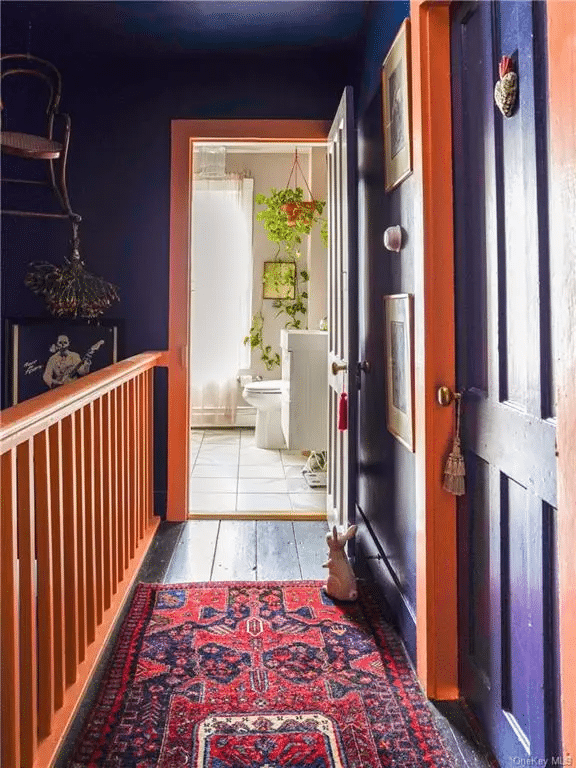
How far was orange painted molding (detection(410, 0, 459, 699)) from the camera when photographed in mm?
1801

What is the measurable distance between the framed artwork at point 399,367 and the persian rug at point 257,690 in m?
0.71

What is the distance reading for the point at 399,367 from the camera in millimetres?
2266

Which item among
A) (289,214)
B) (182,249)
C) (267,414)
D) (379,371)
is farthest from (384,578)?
(289,214)

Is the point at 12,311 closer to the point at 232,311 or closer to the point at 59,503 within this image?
the point at 59,503

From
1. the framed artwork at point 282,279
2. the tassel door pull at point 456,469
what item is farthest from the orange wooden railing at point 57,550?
the framed artwork at point 282,279

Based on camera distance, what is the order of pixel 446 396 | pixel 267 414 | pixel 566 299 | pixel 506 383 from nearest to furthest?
pixel 566 299, pixel 506 383, pixel 446 396, pixel 267 414

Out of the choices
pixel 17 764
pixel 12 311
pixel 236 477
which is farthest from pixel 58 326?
pixel 17 764

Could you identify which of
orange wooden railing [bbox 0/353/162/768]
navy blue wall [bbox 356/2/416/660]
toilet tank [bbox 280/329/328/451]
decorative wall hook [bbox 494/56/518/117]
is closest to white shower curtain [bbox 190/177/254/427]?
toilet tank [bbox 280/329/328/451]

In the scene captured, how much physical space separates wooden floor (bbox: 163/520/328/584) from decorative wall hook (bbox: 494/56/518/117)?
1997 mm

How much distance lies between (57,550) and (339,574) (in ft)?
3.96

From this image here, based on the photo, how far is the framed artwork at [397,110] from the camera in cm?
205

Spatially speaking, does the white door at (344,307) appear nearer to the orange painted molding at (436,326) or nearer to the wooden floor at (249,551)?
the wooden floor at (249,551)

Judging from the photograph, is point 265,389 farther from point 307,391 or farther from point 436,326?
point 436,326

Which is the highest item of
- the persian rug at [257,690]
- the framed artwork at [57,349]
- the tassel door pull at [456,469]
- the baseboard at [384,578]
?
the framed artwork at [57,349]
